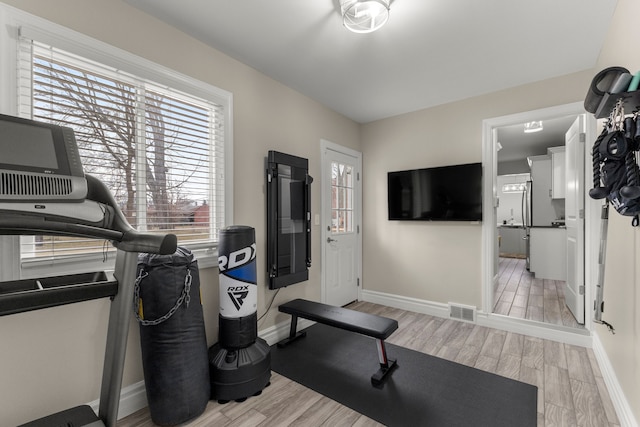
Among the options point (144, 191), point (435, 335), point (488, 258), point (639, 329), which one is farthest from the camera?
point (488, 258)

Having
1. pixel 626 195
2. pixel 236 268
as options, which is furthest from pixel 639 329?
pixel 236 268

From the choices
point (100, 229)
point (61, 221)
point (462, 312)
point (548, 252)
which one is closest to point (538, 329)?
point (462, 312)

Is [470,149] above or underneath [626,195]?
above

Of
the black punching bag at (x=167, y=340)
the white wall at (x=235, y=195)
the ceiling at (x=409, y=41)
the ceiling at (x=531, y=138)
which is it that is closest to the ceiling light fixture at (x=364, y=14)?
the ceiling at (x=409, y=41)

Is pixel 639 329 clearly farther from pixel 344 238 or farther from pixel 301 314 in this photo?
pixel 344 238

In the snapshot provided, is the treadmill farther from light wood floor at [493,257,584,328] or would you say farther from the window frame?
light wood floor at [493,257,584,328]

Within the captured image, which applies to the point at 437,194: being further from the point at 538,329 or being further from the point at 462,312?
the point at 538,329

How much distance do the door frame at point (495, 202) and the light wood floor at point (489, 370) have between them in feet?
1.32

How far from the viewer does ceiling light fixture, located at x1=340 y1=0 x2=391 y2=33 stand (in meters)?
1.76

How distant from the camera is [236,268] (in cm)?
211

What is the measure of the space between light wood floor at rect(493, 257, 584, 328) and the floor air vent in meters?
0.34

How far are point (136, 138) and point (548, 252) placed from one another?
6.25 metres

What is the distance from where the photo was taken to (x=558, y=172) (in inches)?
198

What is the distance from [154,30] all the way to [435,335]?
12.0 ft
